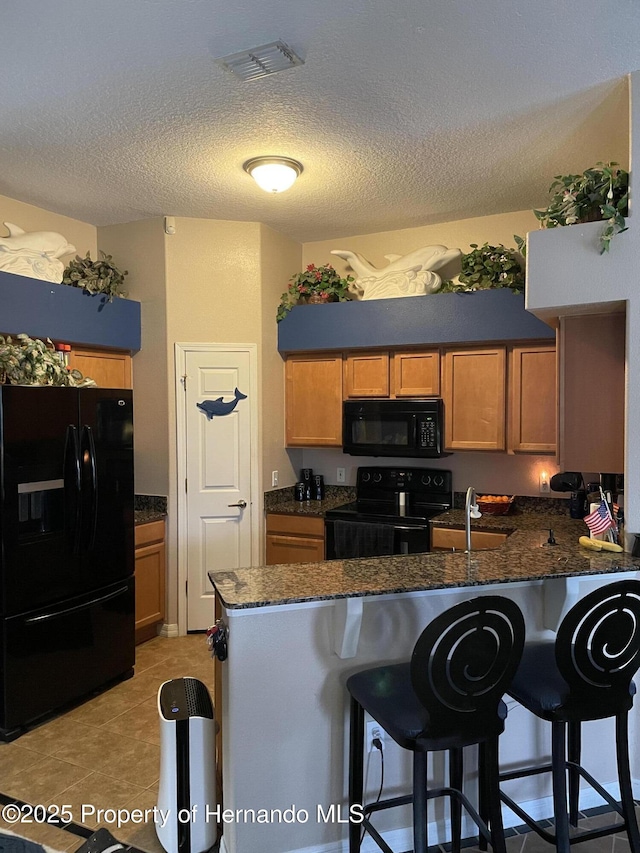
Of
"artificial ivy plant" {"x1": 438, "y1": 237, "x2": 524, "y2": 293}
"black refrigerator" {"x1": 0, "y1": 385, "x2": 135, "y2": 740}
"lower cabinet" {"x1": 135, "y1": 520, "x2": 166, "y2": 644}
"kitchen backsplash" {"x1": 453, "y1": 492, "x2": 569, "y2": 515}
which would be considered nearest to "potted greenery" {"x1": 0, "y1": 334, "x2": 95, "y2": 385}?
"black refrigerator" {"x1": 0, "y1": 385, "x2": 135, "y2": 740}

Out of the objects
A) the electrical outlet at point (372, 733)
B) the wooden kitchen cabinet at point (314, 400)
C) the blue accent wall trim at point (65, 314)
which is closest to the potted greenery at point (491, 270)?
the wooden kitchen cabinet at point (314, 400)

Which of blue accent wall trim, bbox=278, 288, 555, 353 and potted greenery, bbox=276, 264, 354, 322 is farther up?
potted greenery, bbox=276, 264, 354, 322

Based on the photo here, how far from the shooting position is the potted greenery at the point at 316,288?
14.5 feet

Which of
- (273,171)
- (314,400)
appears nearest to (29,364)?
(273,171)

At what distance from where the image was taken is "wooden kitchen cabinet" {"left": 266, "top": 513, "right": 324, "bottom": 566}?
4227 mm

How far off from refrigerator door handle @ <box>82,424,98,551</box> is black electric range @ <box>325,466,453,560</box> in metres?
1.58

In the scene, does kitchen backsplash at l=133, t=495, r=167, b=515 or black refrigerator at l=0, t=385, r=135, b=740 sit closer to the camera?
black refrigerator at l=0, t=385, r=135, b=740

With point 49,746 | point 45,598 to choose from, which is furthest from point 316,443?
point 49,746

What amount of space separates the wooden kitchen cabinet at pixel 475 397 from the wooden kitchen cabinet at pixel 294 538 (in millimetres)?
1096

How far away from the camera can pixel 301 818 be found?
206cm

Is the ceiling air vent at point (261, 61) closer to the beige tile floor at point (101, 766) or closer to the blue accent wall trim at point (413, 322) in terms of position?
the blue accent wall trim at point (413, 322)

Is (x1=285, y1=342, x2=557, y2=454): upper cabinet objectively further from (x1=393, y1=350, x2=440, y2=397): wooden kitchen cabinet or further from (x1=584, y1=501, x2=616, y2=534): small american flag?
(x1=584, y1=501, x2=616, y2=534): small american flag

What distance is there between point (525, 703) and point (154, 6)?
257 centimetres

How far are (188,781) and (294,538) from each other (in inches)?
88.1
